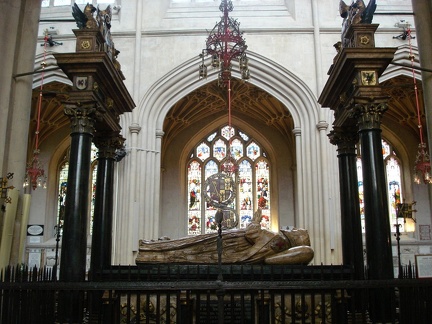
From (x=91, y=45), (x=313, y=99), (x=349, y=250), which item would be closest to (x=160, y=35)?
(x=313, y=99)

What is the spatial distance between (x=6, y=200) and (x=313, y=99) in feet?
30.0

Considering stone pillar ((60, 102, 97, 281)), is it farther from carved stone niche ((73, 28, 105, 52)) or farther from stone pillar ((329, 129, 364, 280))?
stone pillar ((329, 129, 364, 280))

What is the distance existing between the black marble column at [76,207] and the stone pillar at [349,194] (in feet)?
12.1

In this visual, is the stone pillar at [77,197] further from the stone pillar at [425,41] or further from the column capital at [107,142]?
the stone pillar at [425,41]

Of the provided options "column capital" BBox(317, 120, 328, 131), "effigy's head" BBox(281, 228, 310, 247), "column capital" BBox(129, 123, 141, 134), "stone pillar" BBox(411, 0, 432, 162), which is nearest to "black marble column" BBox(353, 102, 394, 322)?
"stone pillar" BBox(411, 0, 432, 162)

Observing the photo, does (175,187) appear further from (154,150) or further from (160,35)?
(160,35)

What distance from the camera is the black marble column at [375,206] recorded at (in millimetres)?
5668

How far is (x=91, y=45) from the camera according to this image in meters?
6.52

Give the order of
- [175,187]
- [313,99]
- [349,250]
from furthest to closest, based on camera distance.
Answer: [175,187], [313,99], [349,250]

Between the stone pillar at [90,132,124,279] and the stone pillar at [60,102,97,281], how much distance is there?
1.28 metres

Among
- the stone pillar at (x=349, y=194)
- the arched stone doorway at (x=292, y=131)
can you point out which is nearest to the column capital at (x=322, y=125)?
the arched stone doorway at (x=292, y=131)

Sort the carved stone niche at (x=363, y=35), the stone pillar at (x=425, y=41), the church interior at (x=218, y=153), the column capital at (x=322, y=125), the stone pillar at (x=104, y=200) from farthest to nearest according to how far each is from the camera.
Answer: the column capital at (x=322, y=125) < the stone pillar at (x=104, y=200) < the stone pillar at (x=425, y=41) < the carved stone niche at (x=363, y=35) < the church interior at (x=218, y=153)

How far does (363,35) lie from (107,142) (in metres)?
4.12

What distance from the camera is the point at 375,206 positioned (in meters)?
5.91
